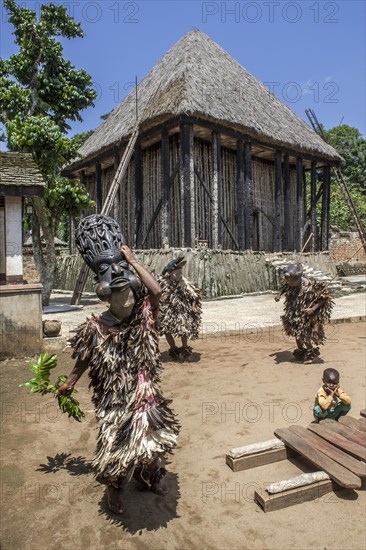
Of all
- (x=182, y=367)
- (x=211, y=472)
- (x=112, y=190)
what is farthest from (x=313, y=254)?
(x=211, y=472)

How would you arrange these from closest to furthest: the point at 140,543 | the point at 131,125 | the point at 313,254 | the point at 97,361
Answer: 1. the point at 140,543
2. the point at 97,361
3. the point at 131,125
4. the point at 313,254

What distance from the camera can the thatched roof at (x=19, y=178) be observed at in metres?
7.90

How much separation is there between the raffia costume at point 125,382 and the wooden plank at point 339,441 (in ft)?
5.14

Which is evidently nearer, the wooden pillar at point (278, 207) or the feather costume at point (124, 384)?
the feather costume at point (124, 384)

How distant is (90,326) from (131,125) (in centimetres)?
1430

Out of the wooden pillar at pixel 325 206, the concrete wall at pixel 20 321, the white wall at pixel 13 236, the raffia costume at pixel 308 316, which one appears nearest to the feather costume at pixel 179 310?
the raffia costume at pixel 308 316

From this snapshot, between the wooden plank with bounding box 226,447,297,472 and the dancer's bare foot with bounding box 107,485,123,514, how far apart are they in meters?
1.03

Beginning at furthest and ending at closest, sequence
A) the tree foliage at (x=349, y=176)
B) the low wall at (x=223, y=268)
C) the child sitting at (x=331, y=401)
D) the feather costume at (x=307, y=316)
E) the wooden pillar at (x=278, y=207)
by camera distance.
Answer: the tree foliage at (x=349, y=176) → the wooden pillar at (x=278, y=207) → the low wall at (x=223, y=268) → the feather costume at (x=307, y=316) → the child sitting at (x=331, y=401)

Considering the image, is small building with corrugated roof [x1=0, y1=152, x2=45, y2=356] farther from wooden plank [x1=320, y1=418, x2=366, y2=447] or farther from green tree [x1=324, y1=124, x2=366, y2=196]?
green tree [x1=324, y1=124, x2=366, y2=196]

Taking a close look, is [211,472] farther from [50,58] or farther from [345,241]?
Result: [345,241]

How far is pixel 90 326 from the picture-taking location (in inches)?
112

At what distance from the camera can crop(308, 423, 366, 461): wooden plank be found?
10.8 ft

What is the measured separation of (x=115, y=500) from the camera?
2.78m

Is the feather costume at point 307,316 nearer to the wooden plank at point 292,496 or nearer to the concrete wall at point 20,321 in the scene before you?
the wooden plank at point 292,496
